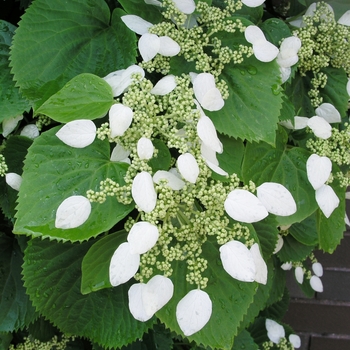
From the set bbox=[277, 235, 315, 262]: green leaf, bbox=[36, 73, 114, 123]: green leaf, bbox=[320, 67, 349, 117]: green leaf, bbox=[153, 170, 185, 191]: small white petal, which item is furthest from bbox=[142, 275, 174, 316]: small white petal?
bbox=[277, 235, 315, 262]: green leaf

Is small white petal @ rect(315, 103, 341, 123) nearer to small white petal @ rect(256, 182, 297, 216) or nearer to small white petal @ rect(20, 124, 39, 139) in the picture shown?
small white petal @ rect(256, 182, 297, 216)

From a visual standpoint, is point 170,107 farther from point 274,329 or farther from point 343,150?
point 274,329

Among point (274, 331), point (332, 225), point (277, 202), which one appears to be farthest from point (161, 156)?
point (274, 331)

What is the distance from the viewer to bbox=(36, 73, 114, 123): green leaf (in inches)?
23.6

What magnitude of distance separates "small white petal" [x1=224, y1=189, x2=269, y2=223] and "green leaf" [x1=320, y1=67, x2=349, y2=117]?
38cm

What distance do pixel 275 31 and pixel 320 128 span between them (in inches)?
7.0

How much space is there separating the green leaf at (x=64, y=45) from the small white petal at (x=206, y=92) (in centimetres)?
11

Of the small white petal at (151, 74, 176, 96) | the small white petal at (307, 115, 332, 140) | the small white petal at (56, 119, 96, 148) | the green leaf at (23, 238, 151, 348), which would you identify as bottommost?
the green leaf at (23, 238, 151, 348)

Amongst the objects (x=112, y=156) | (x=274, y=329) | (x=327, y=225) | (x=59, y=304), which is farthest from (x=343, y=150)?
(x=274, y=329)

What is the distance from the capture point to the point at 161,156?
2.05 ft

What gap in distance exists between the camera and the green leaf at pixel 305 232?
1.03 metres

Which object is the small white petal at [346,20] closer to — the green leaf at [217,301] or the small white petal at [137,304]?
the green leaf at [217,301]

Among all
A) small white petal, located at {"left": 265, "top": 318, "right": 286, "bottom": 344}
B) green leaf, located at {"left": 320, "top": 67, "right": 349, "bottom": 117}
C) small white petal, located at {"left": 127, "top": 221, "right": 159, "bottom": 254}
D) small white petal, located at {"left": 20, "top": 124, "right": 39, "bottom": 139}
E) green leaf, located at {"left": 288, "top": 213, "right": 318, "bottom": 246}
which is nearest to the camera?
small white petal, located at {"left": 127, "top": 221, "right": 159, "bottom": 254}

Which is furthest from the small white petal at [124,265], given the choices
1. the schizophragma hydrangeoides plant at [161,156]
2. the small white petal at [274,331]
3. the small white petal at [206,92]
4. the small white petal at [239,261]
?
the small white petal at [274,331]
